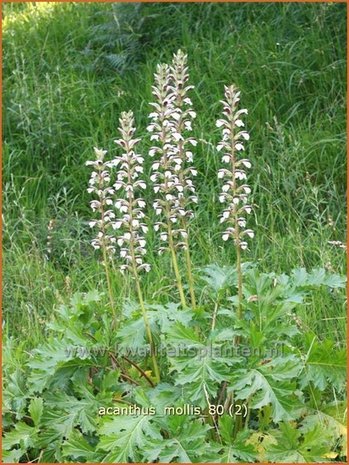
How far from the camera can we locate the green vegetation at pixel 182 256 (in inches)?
141

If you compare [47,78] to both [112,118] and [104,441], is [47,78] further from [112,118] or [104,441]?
[104,441]

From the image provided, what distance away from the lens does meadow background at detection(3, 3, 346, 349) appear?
5242 mm

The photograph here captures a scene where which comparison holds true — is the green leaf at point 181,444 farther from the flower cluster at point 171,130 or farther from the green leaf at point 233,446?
the flower cluster at point 171,130

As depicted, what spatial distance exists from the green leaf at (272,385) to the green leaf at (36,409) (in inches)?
34.3

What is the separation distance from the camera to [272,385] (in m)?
3.50

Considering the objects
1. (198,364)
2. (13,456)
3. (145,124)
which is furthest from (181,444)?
(145,124)

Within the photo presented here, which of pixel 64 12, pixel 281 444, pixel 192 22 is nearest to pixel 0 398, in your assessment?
pixel 281 444

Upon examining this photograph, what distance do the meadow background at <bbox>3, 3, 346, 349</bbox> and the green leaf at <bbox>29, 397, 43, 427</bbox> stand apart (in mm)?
879

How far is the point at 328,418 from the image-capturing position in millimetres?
3744

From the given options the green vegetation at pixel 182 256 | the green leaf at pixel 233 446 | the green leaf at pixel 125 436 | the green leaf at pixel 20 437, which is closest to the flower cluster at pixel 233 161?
the green vegetation at pixel 182 256

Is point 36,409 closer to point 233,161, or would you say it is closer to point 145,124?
point 233,161

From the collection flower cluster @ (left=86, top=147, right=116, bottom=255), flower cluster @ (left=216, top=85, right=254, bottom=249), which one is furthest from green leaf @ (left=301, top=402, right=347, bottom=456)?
flower cluster @ (left=86, top=147, right=116, bottom=255)

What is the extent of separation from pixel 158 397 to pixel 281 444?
0.55m

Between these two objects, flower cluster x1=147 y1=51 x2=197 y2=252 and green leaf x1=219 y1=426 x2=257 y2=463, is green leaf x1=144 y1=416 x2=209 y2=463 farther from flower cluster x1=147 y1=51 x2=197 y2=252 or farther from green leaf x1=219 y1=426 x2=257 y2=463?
flower cluster x1=147 y1=51 x2=197 y2=252
